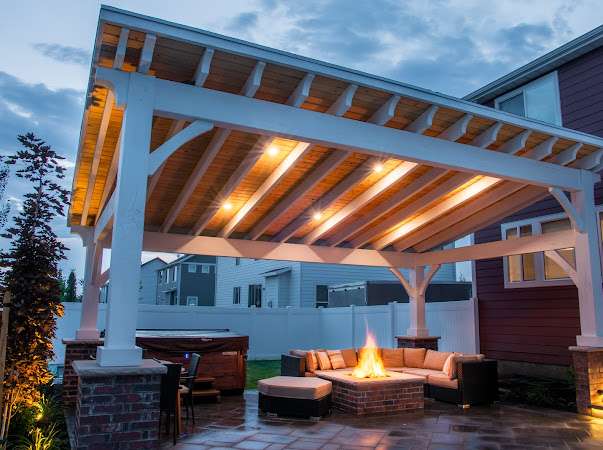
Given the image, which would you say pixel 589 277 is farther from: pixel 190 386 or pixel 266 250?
pixel 190 386

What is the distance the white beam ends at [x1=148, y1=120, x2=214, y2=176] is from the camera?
4.71 meters

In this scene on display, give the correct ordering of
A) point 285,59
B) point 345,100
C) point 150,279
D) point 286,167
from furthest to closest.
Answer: point 150,279 → point 286,167 → point 345,100 → point 285,59

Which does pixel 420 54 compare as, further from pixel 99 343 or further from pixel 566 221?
pixel 99 343

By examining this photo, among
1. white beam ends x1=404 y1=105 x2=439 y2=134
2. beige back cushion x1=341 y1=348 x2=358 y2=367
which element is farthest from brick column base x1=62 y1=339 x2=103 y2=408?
white beam ends x1=404 y1=105 x2=439 y2=134

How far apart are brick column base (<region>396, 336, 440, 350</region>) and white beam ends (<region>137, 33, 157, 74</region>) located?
28.7ft

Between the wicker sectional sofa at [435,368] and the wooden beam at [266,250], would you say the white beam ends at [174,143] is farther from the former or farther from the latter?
the wicker sectional sofa at [435,368]

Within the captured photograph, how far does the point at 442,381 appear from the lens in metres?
8.48

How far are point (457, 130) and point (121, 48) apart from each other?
4.08 metres

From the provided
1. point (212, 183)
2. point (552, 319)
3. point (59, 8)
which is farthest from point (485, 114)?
point (59, 8)

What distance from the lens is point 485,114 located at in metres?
6.27

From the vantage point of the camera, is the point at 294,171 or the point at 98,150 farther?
the point at 294,171

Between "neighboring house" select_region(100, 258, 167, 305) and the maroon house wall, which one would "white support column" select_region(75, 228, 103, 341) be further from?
"neighboring house" select_region(100, 258, 167, 305)

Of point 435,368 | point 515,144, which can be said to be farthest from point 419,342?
point 515,144

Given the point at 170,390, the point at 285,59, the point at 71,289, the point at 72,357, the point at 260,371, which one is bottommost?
the point at 260,371
